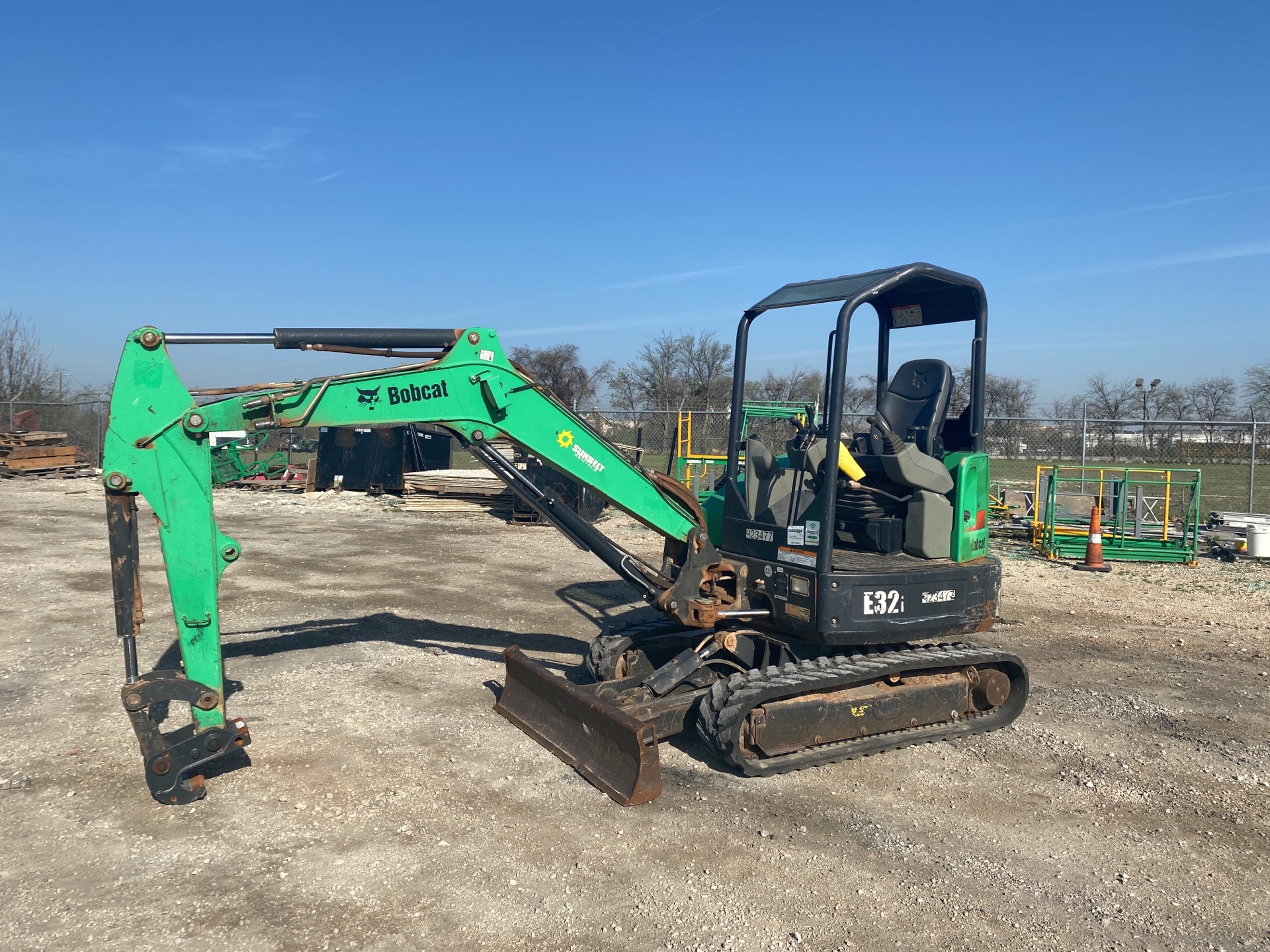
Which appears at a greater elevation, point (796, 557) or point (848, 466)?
point (848, 466)

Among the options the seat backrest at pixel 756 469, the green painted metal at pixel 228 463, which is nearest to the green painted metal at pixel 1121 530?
the seat backrest at pixel 756 469

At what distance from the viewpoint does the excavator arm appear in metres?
4.68

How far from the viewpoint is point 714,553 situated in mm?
6168

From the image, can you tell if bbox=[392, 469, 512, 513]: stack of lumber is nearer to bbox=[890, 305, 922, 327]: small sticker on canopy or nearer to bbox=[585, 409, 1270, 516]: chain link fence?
bbox=[585, 409, 1270, 516]: chain link fence

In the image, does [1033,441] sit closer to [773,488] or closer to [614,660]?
[773,488]

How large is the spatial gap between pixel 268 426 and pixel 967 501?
435 cm

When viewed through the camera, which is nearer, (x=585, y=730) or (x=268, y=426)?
(x=268, y=426)

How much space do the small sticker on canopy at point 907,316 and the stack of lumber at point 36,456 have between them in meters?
22.7

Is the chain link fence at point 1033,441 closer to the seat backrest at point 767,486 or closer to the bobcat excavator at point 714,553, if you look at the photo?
the bobcat excavator at point 714,553

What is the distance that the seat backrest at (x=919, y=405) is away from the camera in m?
6.50

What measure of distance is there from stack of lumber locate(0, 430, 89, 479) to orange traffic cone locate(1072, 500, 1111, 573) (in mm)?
22827

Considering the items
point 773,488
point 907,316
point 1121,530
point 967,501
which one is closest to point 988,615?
point 967,501

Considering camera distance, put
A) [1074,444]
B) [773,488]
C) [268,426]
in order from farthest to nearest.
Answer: [1074,444], [773,488], [268,426]

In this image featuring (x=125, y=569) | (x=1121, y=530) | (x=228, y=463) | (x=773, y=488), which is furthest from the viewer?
(x=1121, y=530)
